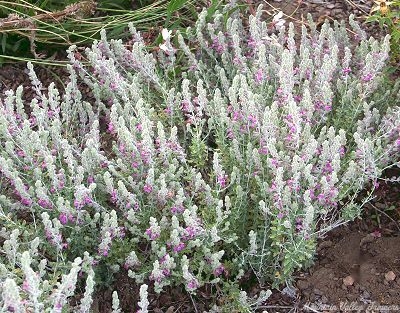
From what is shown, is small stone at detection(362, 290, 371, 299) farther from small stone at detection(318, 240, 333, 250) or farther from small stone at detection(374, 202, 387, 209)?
small stone at detection(374, 202, 387, 209)

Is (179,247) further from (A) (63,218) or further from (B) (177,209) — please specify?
(A) (63,218)

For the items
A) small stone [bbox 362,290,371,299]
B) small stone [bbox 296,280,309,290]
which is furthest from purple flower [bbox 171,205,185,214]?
small stone [bbox 362,290,371,299]

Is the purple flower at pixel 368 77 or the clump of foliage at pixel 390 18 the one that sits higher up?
the clump of foliage at pixel 390 18

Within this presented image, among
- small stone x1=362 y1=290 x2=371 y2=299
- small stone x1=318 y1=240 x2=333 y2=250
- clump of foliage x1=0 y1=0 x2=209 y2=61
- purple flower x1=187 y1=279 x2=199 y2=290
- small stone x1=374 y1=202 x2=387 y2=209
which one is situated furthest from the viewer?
clump of foliage x1=0 y1=0 x2=209 y2=61

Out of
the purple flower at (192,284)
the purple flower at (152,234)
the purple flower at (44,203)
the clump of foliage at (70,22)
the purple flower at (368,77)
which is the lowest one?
the purple flower at (192,284)

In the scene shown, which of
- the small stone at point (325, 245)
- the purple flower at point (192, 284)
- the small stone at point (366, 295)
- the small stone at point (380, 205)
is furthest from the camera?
the small stone at point (380, 205)

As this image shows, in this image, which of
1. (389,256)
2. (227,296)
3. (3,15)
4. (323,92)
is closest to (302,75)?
(323,92)

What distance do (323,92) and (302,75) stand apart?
0.66 ft

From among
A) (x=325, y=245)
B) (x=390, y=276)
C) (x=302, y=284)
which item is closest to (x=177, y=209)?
(x=302, y=284)

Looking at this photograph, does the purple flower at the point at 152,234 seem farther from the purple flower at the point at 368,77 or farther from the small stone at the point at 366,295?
the purple flower at the point at 368,77

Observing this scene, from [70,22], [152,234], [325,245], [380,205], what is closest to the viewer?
[152,234]

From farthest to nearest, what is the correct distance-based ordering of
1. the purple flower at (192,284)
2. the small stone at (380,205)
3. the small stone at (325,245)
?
the small stone at (380,205) < the small stone at (325,245) < the purple flower at (192,284)

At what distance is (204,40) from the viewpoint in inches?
125

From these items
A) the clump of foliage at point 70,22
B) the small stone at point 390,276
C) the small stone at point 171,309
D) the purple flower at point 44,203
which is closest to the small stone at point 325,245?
the small stone at point 390,276
